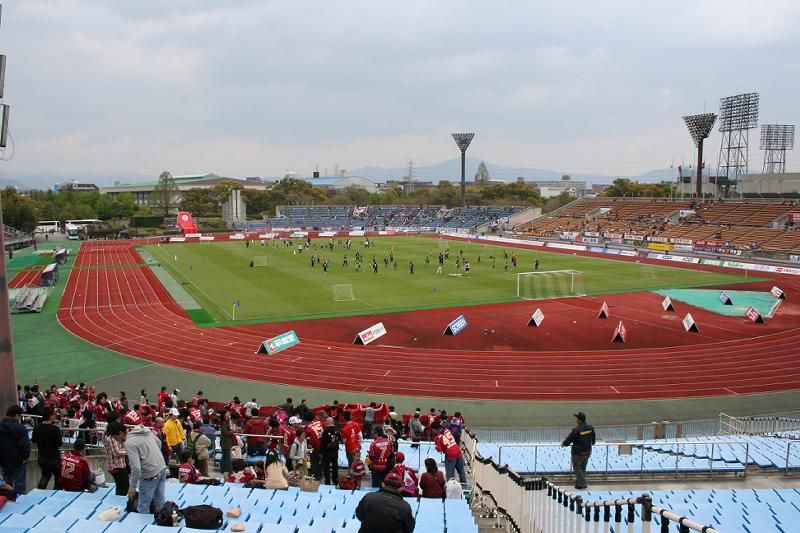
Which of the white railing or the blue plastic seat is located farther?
the blue plastic seat

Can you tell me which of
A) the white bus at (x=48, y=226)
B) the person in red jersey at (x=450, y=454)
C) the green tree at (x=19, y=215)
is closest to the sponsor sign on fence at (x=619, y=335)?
the person in red jersey at (x=450, y=454)

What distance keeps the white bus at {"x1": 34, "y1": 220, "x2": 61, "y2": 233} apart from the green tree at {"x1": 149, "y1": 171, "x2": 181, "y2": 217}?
24880 millimetres

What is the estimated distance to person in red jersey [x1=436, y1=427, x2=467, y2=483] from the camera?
10.4m

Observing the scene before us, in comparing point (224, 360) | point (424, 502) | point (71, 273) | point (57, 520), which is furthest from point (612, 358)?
point (71, 273)

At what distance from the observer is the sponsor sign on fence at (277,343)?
28.2m

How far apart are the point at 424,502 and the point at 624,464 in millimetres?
6668

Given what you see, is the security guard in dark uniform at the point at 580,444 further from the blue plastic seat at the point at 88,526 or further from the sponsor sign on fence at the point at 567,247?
the sponsor sign on fence at the point at 567,247

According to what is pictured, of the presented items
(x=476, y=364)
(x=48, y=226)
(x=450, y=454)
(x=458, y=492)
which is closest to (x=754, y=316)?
(x=476, y=364)

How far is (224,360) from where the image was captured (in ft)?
90.4

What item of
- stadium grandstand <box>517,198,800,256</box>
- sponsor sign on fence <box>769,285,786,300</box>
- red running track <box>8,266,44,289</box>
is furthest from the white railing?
stadium grandstand <box>517,198,800,256</box>

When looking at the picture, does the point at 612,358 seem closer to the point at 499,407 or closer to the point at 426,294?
the point at 499,407

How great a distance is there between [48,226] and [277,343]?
353 feet

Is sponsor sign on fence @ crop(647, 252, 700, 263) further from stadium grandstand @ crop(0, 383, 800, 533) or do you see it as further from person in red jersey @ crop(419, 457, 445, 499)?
person in red jersey @ crop(419, 457, 445, 499)

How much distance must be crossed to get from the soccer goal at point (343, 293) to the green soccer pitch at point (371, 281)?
0.23ft
